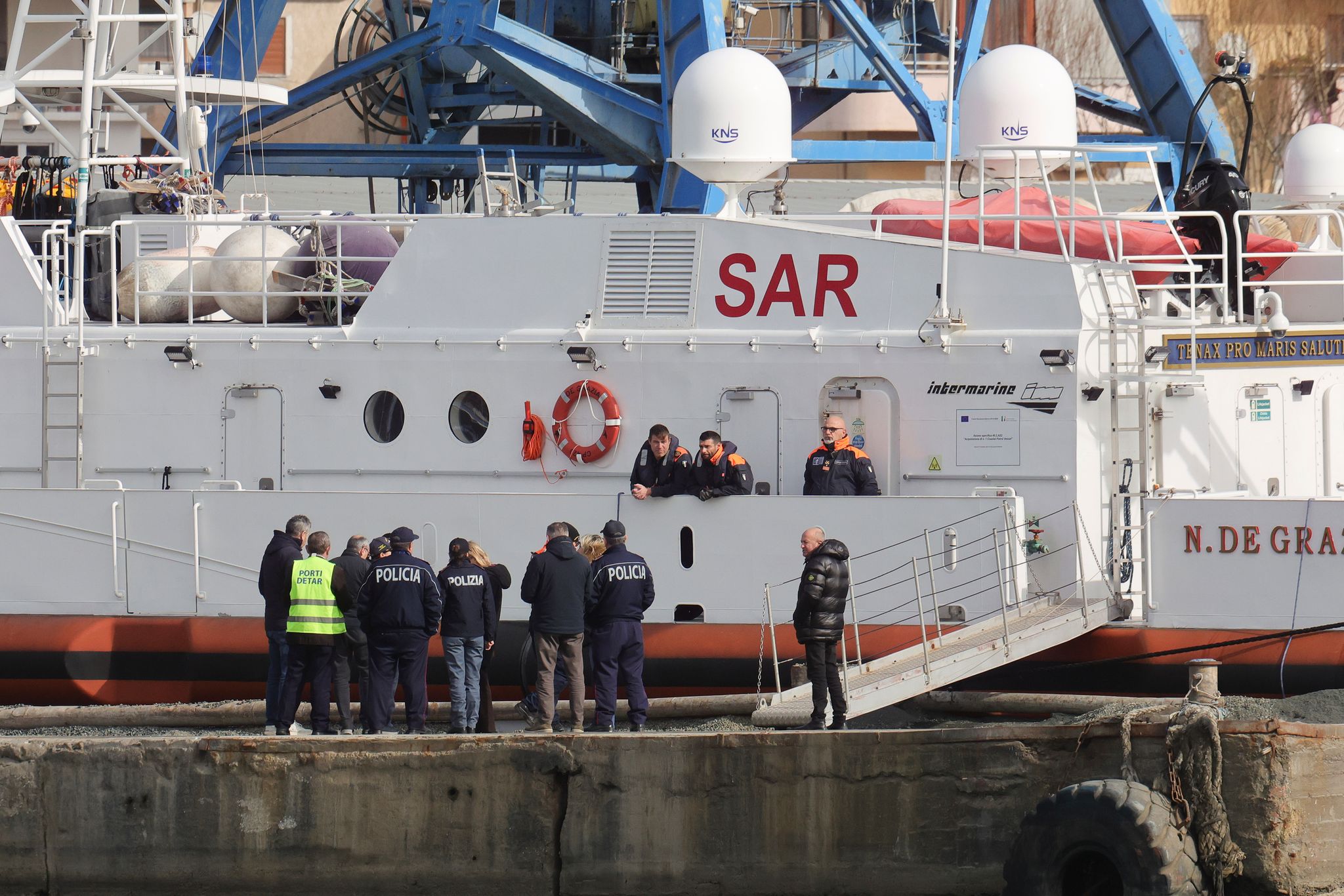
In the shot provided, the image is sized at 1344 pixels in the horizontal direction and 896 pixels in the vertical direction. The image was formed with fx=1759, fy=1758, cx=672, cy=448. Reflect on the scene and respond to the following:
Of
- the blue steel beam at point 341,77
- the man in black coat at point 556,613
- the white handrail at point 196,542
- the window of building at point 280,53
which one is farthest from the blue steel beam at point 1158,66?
the window of building at point 280,53

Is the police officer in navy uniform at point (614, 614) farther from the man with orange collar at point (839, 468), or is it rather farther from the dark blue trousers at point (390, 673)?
the man with orange collar at point (839, 468)

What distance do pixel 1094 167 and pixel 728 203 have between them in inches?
851

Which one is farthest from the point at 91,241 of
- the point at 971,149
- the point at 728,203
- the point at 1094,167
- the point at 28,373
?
the point at 1094,167

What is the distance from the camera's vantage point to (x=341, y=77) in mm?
24266

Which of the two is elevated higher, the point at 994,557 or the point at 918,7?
the point at 918,7

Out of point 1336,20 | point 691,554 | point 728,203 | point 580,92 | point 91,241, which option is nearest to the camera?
point 691,554

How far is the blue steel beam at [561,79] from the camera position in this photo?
74.3 feet

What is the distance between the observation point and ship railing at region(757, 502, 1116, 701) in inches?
457

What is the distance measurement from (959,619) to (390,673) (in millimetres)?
3776

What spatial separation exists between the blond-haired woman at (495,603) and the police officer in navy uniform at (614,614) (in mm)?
703

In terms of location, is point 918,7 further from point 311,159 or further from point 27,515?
point 27,515

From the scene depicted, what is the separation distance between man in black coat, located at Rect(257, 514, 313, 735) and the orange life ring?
2.04 m

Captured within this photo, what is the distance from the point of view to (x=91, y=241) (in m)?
14.8

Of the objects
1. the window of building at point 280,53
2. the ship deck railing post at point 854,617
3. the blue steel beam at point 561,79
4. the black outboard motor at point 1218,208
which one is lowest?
the ship deck railing post at point 854,617
